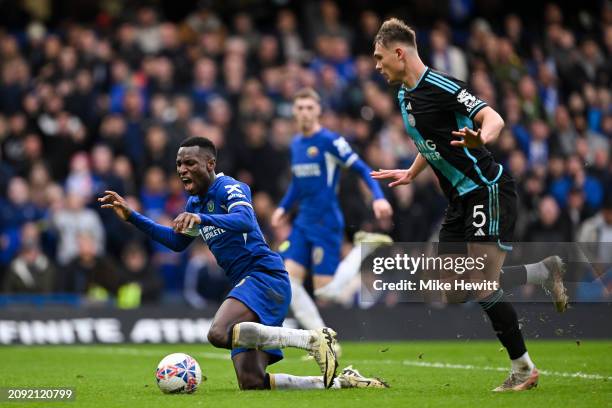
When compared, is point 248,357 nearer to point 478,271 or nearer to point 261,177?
point 478,271

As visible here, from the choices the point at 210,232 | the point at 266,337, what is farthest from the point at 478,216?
the point at 210,232

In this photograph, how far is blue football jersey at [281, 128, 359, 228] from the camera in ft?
42.8

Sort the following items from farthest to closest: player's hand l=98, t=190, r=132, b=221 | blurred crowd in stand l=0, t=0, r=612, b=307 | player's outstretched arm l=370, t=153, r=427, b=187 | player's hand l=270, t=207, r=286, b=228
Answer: blurred crowd in stand l=0, t=0, r=612, b=307 < player's hand l=270, t=207, r=286, b=228 < player's outstretched arm l=370, t=153, r=427, b=187 < player's hand l=98, t=190, r=132, b=221

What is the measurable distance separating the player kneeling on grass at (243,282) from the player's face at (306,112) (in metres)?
4.04

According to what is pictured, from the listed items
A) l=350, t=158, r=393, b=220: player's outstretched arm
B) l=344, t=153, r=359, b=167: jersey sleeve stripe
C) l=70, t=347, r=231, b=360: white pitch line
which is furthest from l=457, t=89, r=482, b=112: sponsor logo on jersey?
l=70, t=347, r=231, b=360: white pitch line

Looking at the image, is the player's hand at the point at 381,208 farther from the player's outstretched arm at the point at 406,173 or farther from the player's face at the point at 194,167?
the player's face at the point at 194,167

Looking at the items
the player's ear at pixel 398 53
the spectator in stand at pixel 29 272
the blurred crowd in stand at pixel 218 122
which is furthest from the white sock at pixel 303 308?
the spectator in stand at pixel 29 272

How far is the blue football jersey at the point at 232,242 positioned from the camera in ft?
29.2

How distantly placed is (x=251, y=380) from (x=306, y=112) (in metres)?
4.91

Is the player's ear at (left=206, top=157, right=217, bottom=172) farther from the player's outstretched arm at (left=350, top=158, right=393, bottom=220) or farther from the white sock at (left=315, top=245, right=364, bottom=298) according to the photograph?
the white sock at (left=315, top=245, right=364, bottom=298)

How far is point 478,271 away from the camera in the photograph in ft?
28.2

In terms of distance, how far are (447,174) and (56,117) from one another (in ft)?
35.9


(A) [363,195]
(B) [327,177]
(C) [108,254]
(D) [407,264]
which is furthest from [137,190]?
(D) [407,264]

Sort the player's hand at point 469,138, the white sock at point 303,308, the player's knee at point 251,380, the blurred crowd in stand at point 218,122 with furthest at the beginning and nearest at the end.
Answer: the blurred crowd in stand at point 218,122 < the white sock at point 303,308 < the player's knee at point 251,380 < the player's hand at point 469,138
